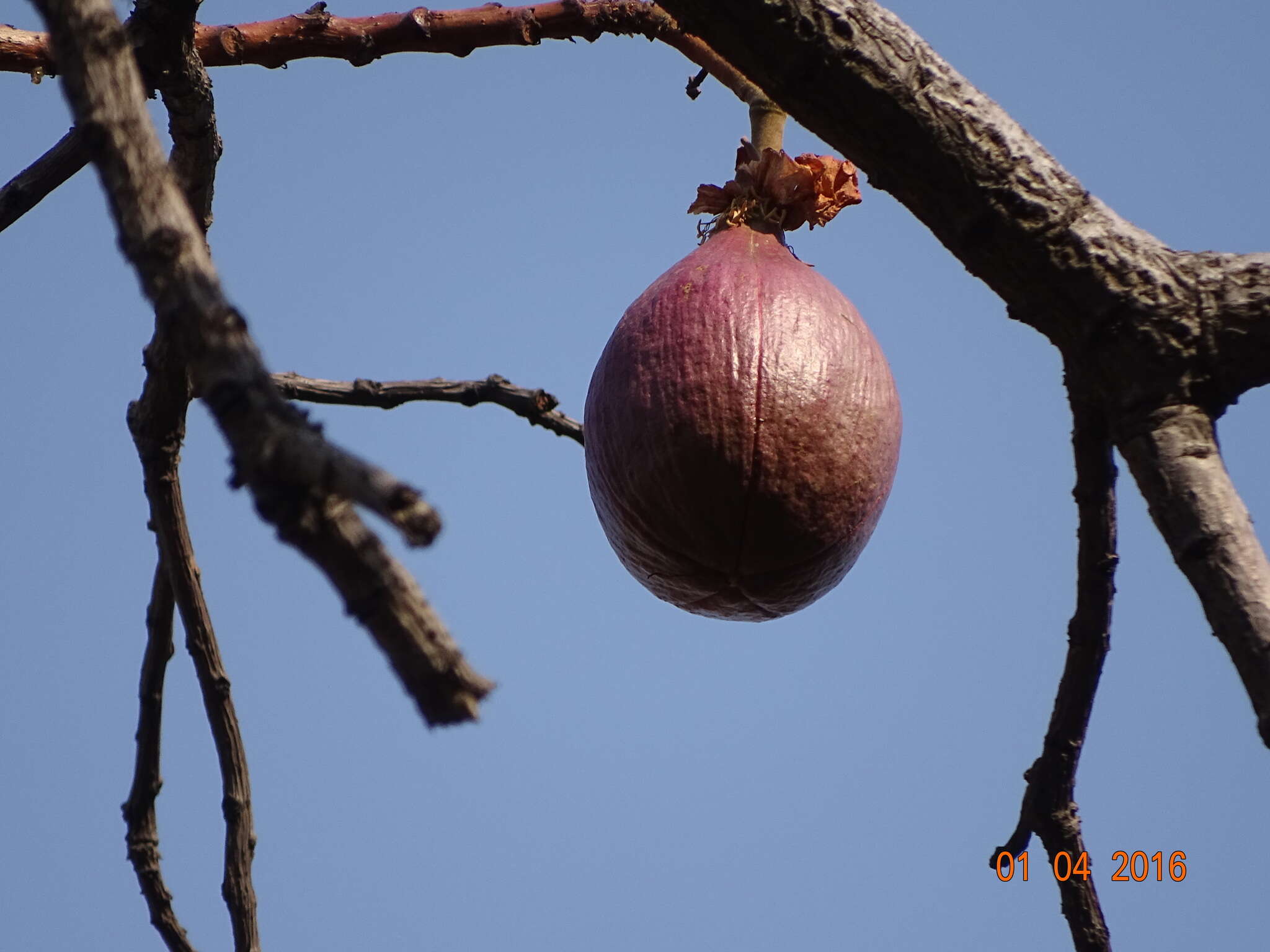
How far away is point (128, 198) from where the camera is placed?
3.65 ft

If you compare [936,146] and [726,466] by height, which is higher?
[936,146]

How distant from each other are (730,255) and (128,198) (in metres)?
1.57

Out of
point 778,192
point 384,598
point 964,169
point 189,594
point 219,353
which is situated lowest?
point 384,598

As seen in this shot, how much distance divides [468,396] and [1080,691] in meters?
1.43

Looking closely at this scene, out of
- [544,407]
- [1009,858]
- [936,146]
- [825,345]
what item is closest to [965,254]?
[936,146]

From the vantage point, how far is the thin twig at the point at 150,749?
2.55 metres

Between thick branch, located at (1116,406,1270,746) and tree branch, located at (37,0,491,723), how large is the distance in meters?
0.98

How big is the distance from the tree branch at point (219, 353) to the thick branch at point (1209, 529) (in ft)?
3.20

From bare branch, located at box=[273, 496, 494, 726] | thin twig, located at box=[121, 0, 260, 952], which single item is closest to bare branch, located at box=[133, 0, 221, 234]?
thin twig, located at box=[121, 0, 260, 952]

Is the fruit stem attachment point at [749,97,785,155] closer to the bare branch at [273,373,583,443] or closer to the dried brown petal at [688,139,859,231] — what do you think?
the dried brown petal at [688,139,859,231]

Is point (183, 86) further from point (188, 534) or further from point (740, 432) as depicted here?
point (740, 432)

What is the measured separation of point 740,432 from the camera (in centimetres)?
229

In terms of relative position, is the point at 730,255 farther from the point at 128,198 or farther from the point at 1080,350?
the point at 128,198

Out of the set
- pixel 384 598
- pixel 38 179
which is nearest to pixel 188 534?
pixel 38 179
